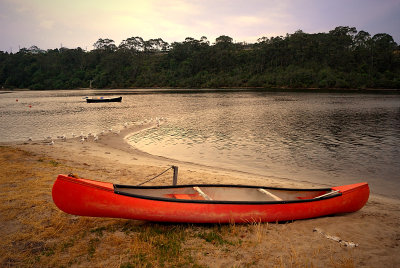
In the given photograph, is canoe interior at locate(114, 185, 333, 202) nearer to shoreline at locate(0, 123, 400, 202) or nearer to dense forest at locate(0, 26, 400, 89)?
shoreline at locate(0, 123, 400, 202)

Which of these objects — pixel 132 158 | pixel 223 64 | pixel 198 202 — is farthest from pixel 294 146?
pixel 223 64

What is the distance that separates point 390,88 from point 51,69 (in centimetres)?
17111

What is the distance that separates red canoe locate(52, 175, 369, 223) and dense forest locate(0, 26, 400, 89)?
102767 millimetres

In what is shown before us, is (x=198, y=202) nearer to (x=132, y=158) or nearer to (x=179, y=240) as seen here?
(x=179, y=240)

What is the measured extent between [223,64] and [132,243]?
136 meters

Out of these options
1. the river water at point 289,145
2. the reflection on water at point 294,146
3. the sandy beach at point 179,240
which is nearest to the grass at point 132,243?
the sandy beach at point 179,240

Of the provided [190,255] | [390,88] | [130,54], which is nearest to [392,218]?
[190,255]

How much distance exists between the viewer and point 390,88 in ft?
302

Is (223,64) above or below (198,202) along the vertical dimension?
above

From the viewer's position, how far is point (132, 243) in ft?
19.2

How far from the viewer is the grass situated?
5273mm

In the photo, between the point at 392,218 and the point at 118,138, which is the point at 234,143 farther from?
the point at 392,218

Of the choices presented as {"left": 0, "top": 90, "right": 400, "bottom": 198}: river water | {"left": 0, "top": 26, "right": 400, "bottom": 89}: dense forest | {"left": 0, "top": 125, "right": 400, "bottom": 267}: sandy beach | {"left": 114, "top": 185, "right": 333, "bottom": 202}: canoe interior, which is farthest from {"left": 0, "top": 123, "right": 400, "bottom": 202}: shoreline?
{"left": 0, "top": 26, "right": 400, "bottom": 89}: dense forest

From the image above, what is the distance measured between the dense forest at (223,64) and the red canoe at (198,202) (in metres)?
103
